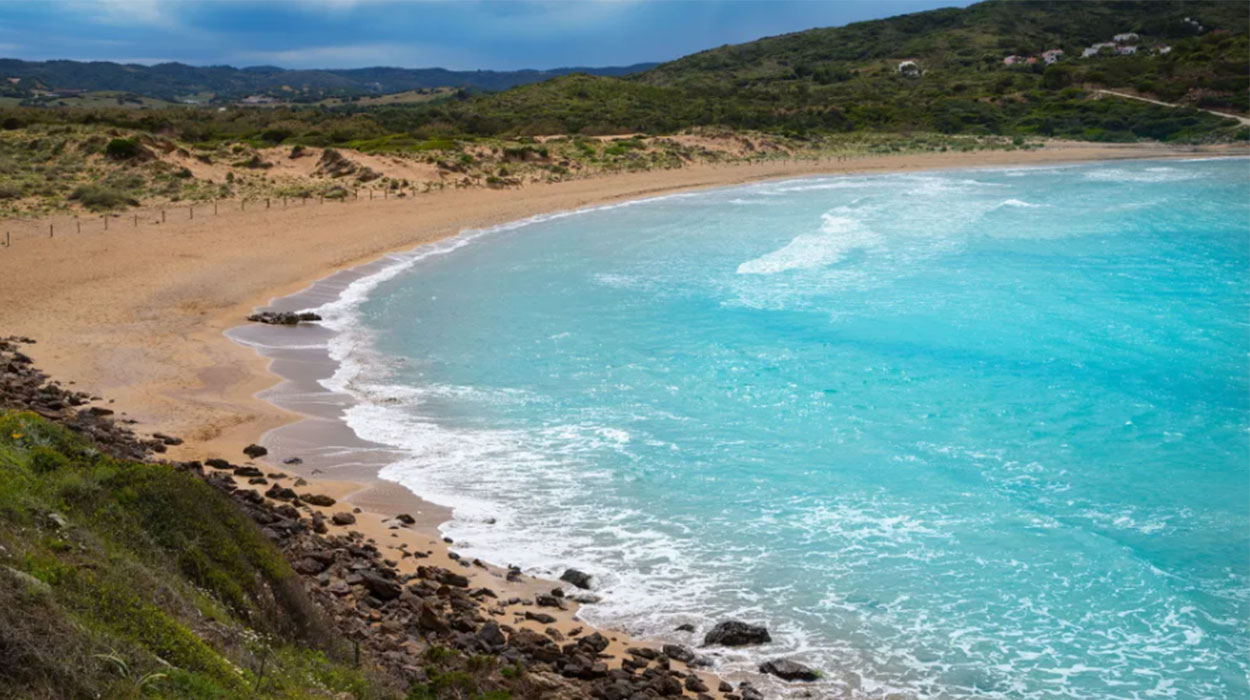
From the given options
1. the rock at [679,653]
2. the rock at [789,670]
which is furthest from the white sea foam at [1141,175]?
the rock at [679,653]

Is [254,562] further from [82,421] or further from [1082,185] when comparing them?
[1082,185]

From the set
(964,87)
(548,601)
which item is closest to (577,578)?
(548,601)

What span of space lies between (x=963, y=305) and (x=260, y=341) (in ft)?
50.6

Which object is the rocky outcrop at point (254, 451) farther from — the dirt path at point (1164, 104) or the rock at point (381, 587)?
the dirt path at point (1164, 104)

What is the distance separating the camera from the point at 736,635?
28.0ft

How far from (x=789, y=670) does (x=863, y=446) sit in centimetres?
638

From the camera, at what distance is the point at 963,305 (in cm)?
2394

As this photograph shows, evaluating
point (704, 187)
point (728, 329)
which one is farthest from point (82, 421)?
point (704, 187)

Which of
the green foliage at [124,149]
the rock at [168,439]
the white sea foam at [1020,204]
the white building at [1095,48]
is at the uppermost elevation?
the white building at [1095,48]

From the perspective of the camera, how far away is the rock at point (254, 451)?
482 inches

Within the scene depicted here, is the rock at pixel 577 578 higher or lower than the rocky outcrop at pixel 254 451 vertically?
lower

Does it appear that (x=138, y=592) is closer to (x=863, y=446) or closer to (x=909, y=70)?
(x=863, y=446)

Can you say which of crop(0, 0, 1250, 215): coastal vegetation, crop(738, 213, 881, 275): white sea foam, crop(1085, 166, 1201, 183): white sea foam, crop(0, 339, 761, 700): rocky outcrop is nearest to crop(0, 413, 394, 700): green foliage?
crop(0, 339, 761, 700): rocky outcrop

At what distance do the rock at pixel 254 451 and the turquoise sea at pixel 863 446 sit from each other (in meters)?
1.48
